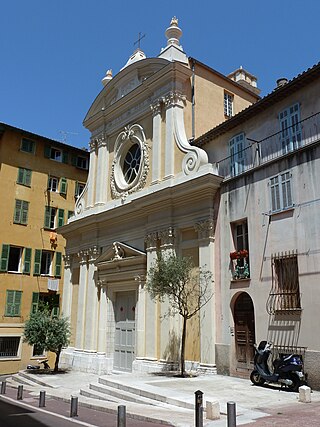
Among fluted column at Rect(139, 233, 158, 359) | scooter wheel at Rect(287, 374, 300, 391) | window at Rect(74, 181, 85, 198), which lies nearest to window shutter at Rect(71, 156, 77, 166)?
window at Rect(74, 181, 85, 198)

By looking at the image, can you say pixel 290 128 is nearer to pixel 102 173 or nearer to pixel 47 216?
pixel 102 173

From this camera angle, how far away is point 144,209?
65.8 feet

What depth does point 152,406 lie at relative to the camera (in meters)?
10.8

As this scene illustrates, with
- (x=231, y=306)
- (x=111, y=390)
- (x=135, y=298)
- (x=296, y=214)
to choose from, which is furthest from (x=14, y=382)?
(x=296, y=214)

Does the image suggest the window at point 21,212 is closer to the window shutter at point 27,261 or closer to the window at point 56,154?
the window shutter at point 27,261

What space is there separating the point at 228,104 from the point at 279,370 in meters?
14.3

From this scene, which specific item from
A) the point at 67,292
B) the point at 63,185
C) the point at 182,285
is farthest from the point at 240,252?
the point at 63,185

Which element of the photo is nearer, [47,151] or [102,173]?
[102,173]

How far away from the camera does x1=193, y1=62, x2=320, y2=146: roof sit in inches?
551

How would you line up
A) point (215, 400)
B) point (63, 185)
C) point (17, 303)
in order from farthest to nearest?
point (63, 185) < point (17, 303) < point (215, 400)

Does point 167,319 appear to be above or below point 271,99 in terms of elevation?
below

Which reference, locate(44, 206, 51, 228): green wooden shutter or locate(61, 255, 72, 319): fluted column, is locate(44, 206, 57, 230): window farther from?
locate(61, 255, 72, 319): fluted column

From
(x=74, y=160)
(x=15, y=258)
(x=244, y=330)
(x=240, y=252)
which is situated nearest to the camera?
(x=244, y=330)

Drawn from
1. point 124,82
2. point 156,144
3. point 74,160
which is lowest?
point 156,144
